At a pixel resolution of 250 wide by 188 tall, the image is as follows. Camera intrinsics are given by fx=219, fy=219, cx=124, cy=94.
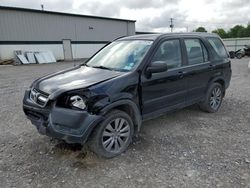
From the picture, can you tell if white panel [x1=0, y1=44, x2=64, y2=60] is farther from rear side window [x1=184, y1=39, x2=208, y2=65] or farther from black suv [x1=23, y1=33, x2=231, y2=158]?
rear side window [x1=184, y1=39, x2=208, y2=65]

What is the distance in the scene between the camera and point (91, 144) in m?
2.99

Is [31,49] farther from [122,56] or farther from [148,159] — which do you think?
[148,159]

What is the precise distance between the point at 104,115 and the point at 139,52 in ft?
4.32

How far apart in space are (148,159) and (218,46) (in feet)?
11.0

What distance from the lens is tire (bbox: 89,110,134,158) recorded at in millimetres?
2967

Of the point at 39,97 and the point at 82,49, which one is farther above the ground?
the point at 82,49

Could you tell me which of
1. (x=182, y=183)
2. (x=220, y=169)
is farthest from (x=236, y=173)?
(x=182, y=183)

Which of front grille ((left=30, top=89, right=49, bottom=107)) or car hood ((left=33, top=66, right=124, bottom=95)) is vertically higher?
car hood ((left=33, top=66, right=124, bottom=95))

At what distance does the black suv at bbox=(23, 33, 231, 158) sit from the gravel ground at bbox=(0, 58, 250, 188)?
1.13ft

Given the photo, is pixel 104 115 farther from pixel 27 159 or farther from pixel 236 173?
pixel 236 173

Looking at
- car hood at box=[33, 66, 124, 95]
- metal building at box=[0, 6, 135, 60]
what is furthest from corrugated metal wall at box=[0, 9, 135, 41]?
car hood at box=[33, 66, 124, 95]

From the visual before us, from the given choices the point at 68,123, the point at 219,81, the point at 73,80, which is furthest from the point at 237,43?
the point at 68,123

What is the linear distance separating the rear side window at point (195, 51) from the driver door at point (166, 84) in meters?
0.27

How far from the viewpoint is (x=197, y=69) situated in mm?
4328
